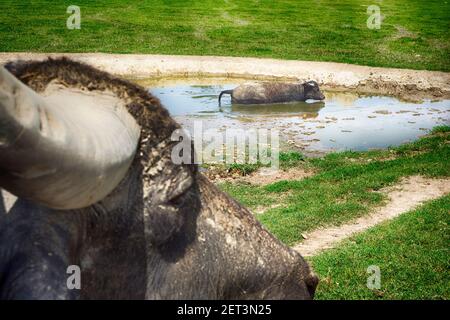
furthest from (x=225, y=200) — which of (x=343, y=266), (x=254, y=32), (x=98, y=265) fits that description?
(x=254, y=32)

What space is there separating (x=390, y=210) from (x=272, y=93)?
11139mm

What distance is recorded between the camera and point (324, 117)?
58.4 ft

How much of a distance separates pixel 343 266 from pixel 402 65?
64.6 feet

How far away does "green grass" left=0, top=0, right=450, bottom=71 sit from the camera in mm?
27219

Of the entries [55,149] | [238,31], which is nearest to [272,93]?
[238,31]

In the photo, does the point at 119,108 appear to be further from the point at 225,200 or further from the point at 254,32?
the point at 254,32

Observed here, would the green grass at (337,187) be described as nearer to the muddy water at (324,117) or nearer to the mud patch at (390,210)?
the mud patch at (390,210)

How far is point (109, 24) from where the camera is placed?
108 ft

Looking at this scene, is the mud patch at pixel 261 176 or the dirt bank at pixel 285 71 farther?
the dirt bank at pixel 285 71

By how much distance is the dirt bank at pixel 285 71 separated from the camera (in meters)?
21.9

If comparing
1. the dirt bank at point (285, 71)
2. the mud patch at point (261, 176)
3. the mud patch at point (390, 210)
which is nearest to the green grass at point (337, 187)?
the mud patch at point (390, 210)

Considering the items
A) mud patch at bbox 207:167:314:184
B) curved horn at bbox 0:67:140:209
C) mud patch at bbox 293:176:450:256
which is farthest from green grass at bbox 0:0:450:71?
curved horn at bbox 0:67:140:209

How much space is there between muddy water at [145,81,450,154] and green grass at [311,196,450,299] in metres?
5.46

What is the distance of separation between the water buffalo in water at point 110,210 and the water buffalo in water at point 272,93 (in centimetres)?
1645
